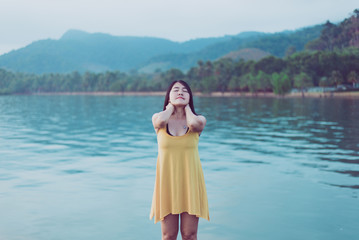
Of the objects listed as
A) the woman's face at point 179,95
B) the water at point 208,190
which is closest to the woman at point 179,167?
the woman's face at point 179,95

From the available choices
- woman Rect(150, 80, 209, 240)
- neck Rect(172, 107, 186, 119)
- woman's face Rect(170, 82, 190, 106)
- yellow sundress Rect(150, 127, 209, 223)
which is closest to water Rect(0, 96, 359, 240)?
woman Rect(150, 80, 209, 240)

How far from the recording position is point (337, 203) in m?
10.2

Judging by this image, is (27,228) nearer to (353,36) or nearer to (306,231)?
(306,231)

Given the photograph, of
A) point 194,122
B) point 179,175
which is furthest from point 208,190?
point 194,122

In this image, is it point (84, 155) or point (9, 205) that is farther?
point (84, 155)

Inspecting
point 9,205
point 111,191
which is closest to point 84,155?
point 111,191

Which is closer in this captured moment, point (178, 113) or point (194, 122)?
point (194, 122)

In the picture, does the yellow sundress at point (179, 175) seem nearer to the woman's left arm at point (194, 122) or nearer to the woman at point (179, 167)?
the woman at point (179, 167)

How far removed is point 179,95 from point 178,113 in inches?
8.5

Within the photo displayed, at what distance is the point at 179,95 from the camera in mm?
4988

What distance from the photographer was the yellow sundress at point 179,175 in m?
4.86

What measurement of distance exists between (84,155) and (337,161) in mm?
10270

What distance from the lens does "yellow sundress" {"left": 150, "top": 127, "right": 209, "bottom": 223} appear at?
4.86m

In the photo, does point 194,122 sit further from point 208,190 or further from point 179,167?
point 208,190
